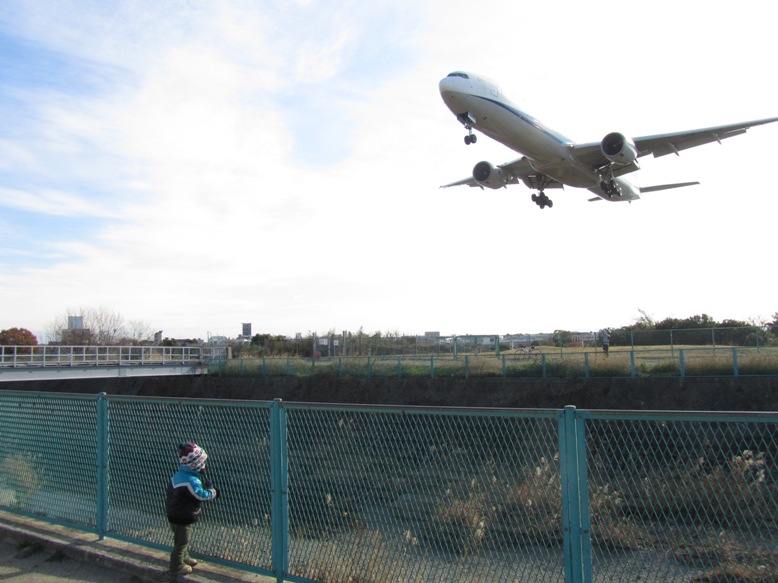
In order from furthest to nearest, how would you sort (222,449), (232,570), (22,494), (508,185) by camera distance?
(508,185), (22,494), (222,449), (232,570)

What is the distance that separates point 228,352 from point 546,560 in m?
37.9

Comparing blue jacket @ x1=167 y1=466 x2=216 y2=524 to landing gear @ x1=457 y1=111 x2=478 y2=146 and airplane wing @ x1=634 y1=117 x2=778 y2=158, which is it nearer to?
landing gear @ x1=457 y1=111 x2=478 y2=146

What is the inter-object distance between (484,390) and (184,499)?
21327 millimetres

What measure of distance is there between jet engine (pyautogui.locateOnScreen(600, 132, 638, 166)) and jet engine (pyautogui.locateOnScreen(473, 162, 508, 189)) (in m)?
4.98

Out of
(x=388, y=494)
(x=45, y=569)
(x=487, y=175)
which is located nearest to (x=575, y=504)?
(x=388, y=494)

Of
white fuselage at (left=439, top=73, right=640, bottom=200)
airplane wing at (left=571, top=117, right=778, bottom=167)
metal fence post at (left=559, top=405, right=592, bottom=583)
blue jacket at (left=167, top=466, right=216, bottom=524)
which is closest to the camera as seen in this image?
metal fence post at (left=559, top=405, right=592, bottom=583)

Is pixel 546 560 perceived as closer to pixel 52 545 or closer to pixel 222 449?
pixel 222 449

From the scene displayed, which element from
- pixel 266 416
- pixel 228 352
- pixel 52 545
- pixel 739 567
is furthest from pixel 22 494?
pixel 228 352

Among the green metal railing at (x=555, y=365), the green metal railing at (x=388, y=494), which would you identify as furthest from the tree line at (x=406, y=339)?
the green metal railing at (x=388, y=494)

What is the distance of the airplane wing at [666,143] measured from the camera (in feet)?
72.5

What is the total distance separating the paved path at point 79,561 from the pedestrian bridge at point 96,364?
2411 centimetres

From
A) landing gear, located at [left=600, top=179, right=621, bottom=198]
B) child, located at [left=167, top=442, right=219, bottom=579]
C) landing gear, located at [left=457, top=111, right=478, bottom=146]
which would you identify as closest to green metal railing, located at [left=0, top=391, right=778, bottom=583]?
child, located at [left=167, top=442, right=219, bottom=579]

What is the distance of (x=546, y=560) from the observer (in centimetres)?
475

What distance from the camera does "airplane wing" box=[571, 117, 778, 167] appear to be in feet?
72.5
